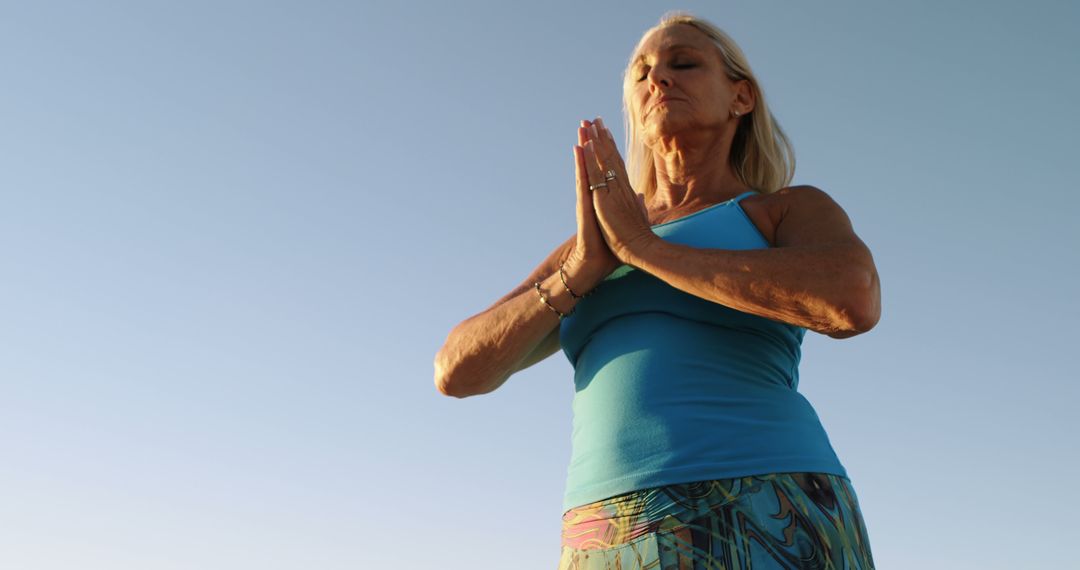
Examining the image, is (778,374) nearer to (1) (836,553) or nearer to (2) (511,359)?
(1) (836,553)

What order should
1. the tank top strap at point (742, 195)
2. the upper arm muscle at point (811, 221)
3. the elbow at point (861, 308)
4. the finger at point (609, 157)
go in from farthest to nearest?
the tank top strap at point (742, 195)
the finger at point (609, 157)
the upper arm muscle at point (811, 221)
the elbow at point (861, 308)

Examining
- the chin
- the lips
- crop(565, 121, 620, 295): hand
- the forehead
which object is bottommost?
crop(565, 121, 620, 295): hand

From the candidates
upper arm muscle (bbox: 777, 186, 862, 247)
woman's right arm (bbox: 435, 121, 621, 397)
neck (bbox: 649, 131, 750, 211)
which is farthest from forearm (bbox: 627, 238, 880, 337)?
neck (bbox: 649, 131, 750, 211)

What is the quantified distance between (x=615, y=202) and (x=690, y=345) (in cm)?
51

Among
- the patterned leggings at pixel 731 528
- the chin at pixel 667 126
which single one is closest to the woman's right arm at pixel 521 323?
the chin at pixel 667 126

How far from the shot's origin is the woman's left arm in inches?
117

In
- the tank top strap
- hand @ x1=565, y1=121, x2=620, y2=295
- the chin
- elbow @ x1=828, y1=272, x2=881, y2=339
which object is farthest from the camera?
the chin

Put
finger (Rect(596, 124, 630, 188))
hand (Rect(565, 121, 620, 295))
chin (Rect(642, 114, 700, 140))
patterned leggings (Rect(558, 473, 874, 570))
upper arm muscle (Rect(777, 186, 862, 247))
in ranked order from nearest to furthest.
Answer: patterned leggings (Rect(558, 473, 874, 570))
upper arm muscle (Rect(777, 186, 862, 247))
hand (Rect(565, 121, 620, 295))
finger (Rect(596, 124, 630, 188))
chin (Rect(642, 114, 700, 140))

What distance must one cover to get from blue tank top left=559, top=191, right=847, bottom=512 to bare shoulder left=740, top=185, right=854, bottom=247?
0.04 m

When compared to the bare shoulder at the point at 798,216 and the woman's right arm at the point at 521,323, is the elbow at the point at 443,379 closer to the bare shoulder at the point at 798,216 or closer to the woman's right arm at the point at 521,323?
the woman's right arm at the point at 521,323

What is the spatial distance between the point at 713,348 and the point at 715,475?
43cm

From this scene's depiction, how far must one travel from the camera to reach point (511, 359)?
11.6 feet

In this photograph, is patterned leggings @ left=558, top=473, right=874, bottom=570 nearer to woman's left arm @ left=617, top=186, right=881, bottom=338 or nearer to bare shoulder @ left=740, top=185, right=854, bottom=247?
woman's left arm @ left=617, top=186, right=881, bottom=338

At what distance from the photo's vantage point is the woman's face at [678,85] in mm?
3811
